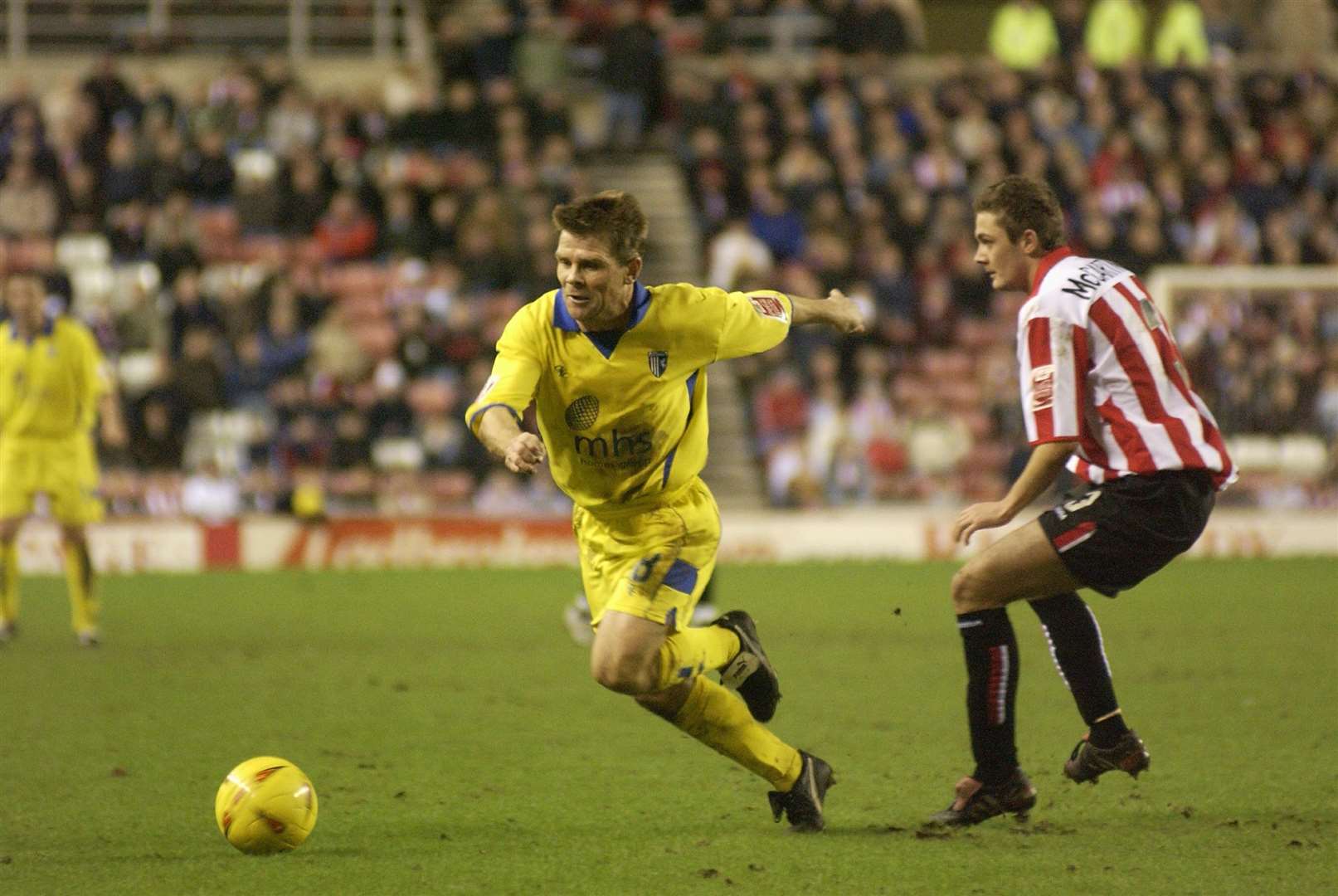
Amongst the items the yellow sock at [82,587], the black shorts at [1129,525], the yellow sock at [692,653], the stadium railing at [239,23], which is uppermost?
the stadium railing at [239,23]

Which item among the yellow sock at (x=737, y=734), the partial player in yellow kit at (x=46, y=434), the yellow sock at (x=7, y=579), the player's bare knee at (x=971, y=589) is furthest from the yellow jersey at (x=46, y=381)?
the player's bare knee at (x=971, y=589)

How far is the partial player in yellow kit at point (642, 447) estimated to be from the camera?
18.1ft

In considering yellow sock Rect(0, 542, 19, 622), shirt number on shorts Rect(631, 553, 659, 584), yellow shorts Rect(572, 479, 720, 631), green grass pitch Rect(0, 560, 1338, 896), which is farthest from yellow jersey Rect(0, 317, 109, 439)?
shirt number on shorts Rect(631, 553, 659, 584)

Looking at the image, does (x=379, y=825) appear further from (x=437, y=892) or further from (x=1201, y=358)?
(x=1201, y=358)

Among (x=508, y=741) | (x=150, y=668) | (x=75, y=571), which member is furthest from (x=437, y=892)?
(x=75, y=571)

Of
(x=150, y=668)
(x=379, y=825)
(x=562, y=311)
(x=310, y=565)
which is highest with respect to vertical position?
(x=562, y=311)

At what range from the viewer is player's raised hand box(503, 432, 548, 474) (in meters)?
4.80

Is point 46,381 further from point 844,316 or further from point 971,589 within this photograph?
point 971,589

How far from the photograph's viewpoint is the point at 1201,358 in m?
16.4

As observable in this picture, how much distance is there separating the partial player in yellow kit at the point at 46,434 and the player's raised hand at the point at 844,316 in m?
6.12

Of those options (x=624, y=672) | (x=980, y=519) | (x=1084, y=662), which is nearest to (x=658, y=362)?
(x=624, y=672)

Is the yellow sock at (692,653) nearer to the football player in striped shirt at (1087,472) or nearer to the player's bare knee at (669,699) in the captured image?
the player's bare knee at (669,699)

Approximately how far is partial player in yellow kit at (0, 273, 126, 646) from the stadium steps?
24.8 feet

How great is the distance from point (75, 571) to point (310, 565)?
16.8ft
